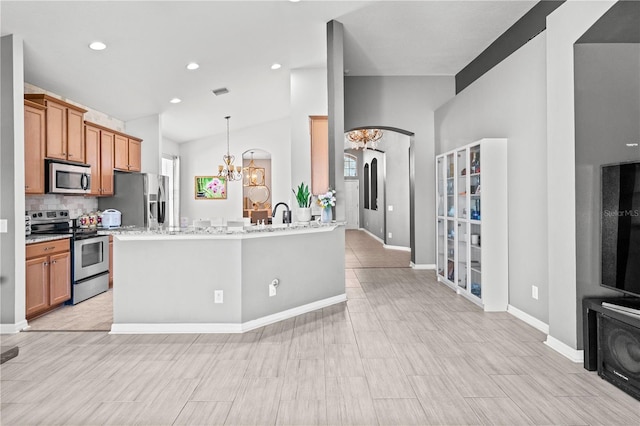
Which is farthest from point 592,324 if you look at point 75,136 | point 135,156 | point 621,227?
point 135,156

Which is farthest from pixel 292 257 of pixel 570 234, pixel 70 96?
pixel 70 96

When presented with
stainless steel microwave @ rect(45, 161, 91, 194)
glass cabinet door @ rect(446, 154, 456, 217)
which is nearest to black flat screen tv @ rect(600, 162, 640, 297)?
glass cabinet door @ rect(446, 154, 456, 217)

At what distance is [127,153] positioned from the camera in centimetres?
649

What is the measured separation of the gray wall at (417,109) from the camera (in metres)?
6.90

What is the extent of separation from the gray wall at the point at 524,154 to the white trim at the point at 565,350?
1.33 feet

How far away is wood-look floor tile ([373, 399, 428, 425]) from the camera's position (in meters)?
2.19

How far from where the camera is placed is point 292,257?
421 centimetres

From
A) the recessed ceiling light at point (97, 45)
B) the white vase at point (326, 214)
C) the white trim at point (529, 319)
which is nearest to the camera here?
the white trim at point (529, 319)

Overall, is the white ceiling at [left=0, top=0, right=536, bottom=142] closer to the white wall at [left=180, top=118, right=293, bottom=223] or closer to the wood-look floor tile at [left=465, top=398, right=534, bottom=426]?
the white wall at [left=180, top=118, right=293, bottom=223]

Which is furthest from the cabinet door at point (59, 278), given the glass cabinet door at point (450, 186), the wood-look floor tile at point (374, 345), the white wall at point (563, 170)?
the white wall at point (563, 170)

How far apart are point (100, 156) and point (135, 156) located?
1026 millimetres

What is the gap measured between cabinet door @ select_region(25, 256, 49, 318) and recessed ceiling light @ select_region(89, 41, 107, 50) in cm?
227

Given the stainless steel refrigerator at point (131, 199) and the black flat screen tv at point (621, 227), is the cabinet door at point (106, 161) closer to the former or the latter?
the stainless steel refrigerator at point (131, 199)

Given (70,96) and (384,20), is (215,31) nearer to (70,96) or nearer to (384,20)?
(384,20)
